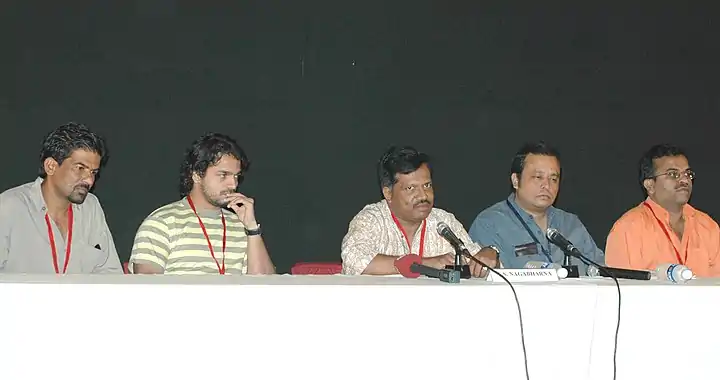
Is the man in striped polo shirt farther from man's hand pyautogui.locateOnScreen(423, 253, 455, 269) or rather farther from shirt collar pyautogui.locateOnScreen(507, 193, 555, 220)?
shirt collar pyautogui.locateOnScreen(507, 193, 555, 220)

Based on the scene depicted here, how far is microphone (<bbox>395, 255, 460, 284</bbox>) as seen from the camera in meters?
2.49

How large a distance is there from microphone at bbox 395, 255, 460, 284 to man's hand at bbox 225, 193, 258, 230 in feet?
2.24

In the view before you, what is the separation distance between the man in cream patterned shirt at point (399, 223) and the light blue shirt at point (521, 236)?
119 mm

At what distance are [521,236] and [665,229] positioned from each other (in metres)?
0.64

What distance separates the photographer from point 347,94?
4.54 m

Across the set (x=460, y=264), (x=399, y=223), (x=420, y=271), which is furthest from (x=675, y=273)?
(x=399, y=223)

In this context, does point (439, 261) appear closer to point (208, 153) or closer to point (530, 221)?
point (530, 221)

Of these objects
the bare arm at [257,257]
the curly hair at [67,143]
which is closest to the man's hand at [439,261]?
the bare arm at [257,257]

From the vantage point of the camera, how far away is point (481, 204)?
4.67m

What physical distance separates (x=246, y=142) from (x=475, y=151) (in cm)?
122

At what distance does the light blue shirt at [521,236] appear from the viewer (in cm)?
370

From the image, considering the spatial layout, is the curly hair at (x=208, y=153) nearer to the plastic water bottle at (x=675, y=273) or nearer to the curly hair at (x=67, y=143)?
the curly hair at (x=67, y=143)

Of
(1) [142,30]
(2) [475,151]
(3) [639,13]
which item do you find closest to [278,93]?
(1) [142,30]

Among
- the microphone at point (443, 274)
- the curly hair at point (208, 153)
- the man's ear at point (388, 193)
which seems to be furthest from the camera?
the man's ear at point (388, 193)
